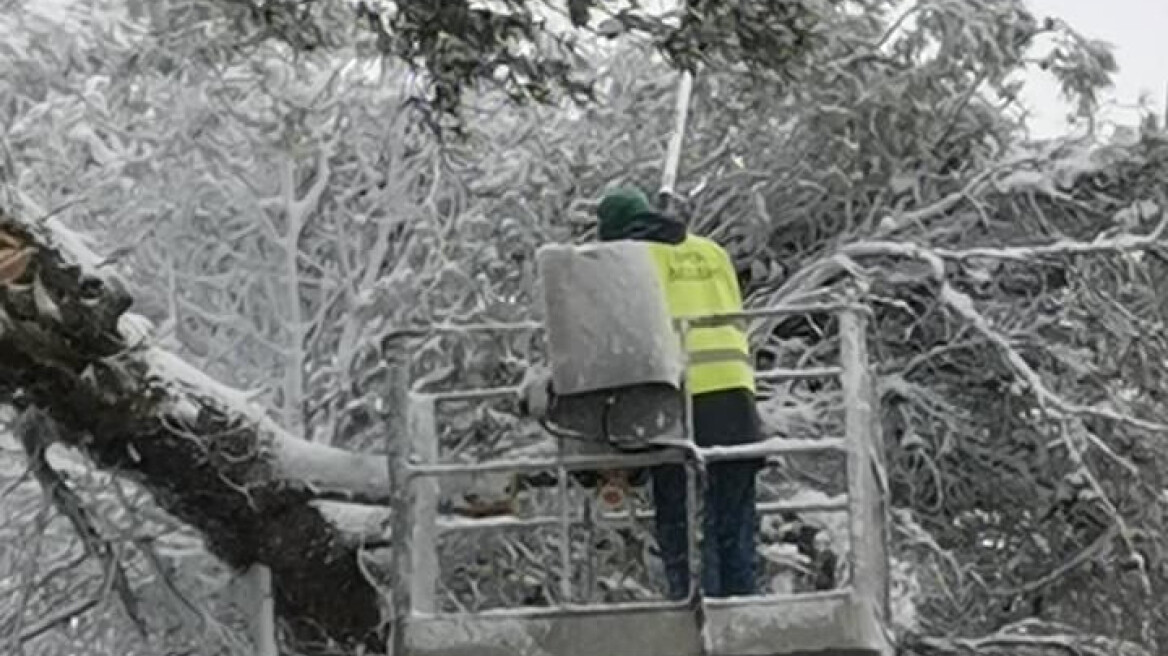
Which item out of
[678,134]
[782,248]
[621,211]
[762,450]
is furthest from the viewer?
[782,248]

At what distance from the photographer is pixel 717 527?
30.9 feet

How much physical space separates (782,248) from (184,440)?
476cm

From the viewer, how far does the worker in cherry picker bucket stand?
938 centimetres

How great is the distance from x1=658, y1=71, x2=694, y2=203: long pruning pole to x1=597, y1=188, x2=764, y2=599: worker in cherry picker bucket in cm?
226

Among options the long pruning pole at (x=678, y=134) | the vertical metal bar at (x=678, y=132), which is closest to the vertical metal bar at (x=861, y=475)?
the long pruning pole at (x=678, y=134)

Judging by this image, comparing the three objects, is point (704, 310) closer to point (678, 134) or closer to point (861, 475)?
point (861, 475)

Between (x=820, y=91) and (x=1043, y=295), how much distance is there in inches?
66.3

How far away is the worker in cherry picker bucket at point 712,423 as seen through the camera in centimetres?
938

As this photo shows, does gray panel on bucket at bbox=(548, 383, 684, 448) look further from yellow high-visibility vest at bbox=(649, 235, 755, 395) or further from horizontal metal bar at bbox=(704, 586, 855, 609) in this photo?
horizontal metal bar at bbox=(704, 586, 855, 609)

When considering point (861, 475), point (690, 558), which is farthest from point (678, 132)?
point (690, 558)

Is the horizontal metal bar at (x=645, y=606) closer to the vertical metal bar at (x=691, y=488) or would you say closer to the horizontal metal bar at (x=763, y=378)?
the vertical metal bar at (x=691, y=488)


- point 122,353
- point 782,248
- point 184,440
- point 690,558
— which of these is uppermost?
point 690,558

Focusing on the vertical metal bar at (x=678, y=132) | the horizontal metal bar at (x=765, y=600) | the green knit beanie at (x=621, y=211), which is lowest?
the vertical metal bar at (x=678, y=132)

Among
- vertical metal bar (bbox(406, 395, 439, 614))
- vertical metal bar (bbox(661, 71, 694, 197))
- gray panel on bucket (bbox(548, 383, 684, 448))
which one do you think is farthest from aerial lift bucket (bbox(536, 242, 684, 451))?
vertical metal bar (bbox(661, 71, 694, 197))
